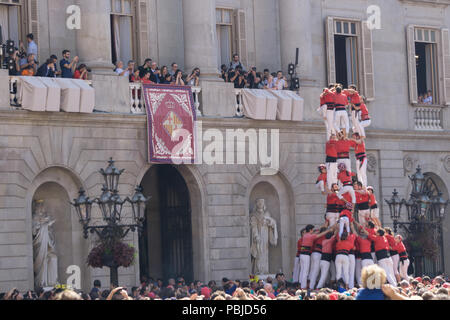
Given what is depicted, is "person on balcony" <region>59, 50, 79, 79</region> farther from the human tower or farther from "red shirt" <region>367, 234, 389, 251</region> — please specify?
"red shirt" <region>367, 234, 389, 251</region>

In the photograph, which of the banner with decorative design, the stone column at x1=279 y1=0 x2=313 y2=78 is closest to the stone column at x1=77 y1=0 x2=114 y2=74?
the banner with decorative design

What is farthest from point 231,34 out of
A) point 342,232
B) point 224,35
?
point 342,232

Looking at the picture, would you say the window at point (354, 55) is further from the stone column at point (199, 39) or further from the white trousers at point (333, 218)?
the white trousers at point (333, 218)

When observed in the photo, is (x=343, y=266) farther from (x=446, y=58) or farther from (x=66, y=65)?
(x=446, y=58)

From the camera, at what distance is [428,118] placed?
40.2m

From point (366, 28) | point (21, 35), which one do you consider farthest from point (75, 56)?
point (366, 28)

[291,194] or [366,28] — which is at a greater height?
[366,28]

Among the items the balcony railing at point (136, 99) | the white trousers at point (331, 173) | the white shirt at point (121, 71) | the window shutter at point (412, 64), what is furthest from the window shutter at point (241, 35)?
the white trousers at point (331, 173)

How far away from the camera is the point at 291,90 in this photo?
35531mm

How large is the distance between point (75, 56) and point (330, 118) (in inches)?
311

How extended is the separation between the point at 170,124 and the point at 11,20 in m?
5.70

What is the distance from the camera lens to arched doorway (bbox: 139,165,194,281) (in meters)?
34.2
